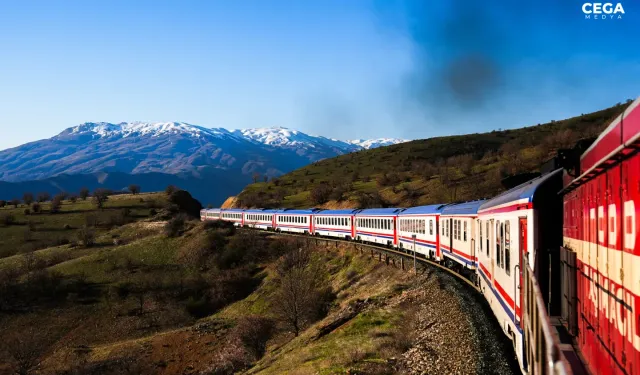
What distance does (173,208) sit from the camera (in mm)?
121625

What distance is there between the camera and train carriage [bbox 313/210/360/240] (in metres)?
52.7

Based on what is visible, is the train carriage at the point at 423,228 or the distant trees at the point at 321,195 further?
the distant trees at the point at 321,195

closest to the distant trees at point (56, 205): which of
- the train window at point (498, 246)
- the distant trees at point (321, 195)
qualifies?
the distant trees at point (321, 195)

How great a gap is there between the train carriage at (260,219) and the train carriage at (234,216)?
8.76 feet

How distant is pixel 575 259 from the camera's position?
6.47 meters

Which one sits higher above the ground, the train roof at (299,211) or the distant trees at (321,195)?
the distant trees at (321,195)

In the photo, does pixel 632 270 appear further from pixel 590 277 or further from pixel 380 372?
pixel 380 372

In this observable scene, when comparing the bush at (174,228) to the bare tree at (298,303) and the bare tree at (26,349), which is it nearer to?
the bare tree at (26,349)

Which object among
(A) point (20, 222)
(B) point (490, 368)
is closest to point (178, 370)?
(B) point (490, 368)

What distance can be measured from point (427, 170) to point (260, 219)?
140 feet

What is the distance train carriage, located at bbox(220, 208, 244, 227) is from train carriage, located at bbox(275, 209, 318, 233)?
18404 mm

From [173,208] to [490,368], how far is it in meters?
116

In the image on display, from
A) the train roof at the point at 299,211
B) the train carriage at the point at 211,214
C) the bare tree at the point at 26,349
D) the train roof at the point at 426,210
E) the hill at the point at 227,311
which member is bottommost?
the bare tree at the point at 26,349

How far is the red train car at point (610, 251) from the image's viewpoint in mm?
3881
